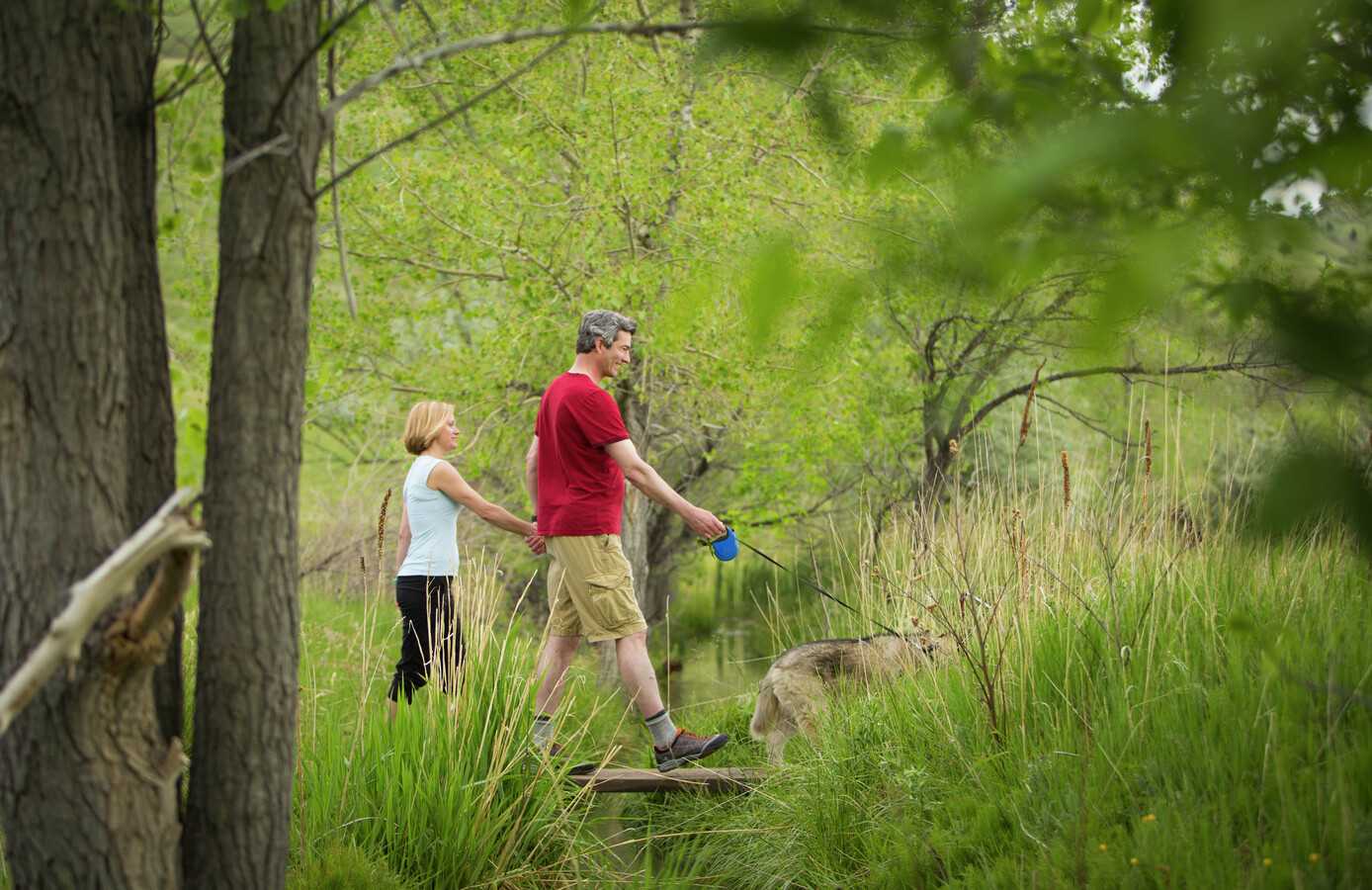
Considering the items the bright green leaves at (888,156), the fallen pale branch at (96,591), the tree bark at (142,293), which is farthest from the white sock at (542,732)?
the bright green leaves at (888,156)

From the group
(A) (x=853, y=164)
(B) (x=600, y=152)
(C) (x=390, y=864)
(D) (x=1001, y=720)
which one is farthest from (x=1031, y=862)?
(B) (x=600, y=152)

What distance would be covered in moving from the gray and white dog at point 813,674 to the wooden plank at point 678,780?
0.17m

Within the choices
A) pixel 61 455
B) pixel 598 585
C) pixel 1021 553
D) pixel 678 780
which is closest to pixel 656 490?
pixel 598 585

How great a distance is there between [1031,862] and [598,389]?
7.85ft

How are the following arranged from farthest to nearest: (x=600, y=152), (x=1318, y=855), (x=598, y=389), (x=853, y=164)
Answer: (x=600, y=152) < (x=598, y=389) < (x=1318, y=855) < (x=853, y=164)

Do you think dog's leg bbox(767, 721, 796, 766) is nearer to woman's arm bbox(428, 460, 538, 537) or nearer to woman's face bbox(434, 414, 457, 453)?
woman's arm bbox(428, 460, 538, 537)

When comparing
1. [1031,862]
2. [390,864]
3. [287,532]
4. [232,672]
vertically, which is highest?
[287,532]

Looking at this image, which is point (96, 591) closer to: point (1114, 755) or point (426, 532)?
point (1114, 755)

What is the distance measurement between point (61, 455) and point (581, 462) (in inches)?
101

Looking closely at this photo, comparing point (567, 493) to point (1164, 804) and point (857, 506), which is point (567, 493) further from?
point (857, 506)

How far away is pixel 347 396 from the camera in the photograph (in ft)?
25.8

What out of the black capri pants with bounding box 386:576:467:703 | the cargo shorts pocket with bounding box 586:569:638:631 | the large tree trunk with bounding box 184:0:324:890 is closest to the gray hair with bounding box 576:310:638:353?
the cargo shorts pocket with bounding box 586:569:638:631

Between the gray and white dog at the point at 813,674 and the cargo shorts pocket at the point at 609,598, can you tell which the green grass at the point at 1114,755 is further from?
the cargo shorts pocket at the point at 609,598

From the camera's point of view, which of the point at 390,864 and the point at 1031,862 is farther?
the point at 390,864
